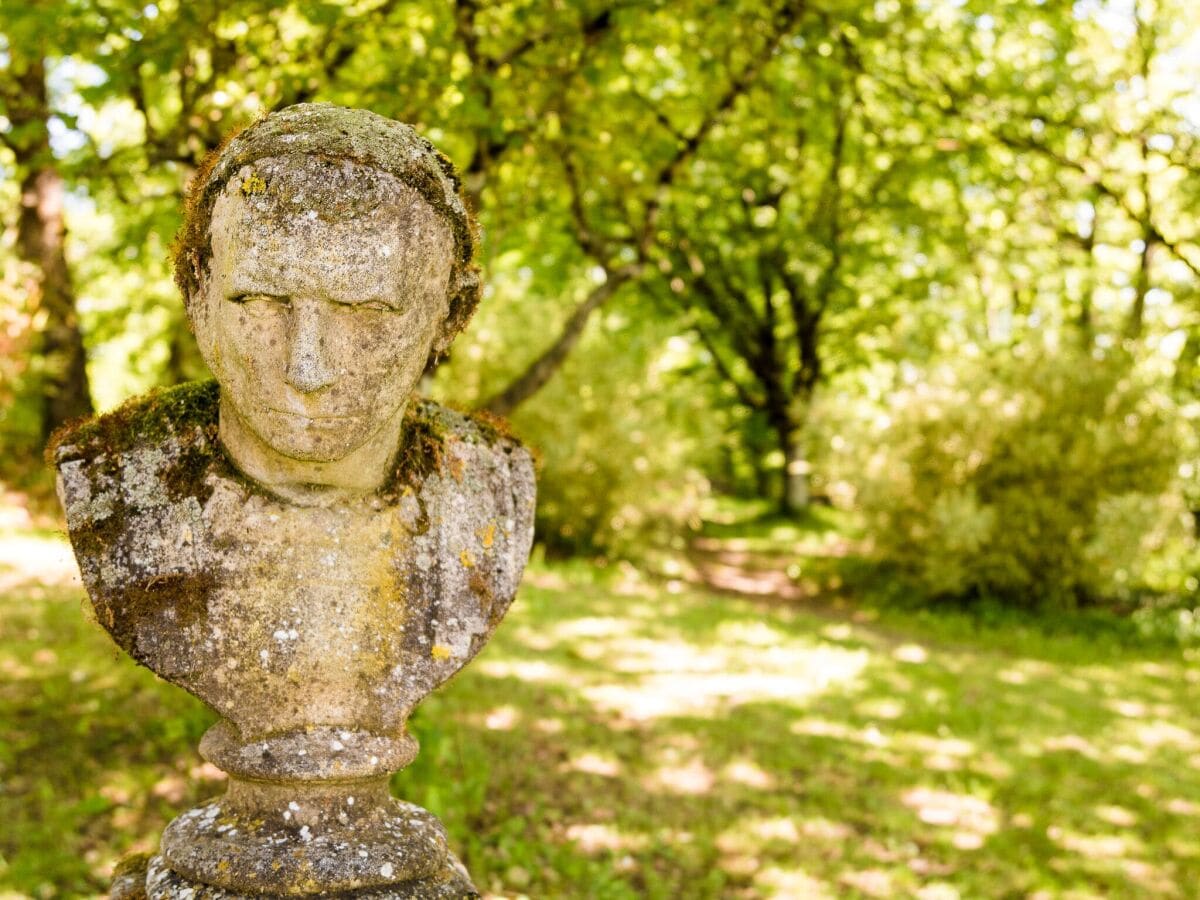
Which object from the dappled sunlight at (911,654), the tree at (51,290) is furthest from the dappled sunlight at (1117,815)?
the tree at (51,290)

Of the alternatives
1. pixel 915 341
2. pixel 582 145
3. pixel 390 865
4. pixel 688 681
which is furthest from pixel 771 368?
pixel 390 865

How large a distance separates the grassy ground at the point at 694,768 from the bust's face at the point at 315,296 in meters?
2.80

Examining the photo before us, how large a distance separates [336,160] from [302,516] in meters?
0.82

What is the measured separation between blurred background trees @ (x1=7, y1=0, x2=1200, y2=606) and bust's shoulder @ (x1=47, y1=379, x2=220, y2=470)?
1587mm

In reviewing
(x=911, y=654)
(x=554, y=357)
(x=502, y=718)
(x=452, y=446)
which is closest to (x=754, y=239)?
(x=911, y=654)

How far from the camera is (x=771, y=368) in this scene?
778 inches

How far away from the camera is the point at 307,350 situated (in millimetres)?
2287

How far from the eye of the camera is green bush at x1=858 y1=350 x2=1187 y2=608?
11.8 metres

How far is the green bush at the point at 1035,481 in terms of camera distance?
38.7 feet

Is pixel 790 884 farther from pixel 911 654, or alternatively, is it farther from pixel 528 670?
pixel 911 654

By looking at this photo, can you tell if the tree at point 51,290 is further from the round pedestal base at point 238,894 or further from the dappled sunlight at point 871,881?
the round pedestal base at point 238,894

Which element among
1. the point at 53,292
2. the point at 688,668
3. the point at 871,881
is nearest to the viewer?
the point at 871,881

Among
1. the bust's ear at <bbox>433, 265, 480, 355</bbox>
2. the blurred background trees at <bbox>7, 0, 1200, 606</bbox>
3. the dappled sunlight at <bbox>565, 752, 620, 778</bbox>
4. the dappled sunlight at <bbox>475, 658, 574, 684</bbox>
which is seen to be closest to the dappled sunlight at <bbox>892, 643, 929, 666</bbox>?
the blurred background trees at <bbox>7, 0, 1200, 606</bbox>

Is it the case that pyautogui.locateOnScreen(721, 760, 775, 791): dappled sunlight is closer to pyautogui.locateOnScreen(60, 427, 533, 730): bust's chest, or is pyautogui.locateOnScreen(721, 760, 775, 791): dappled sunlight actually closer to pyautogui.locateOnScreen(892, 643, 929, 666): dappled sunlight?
pyautogui.locateOnScreen(892, 643, 929, 666): dappled sunlight
